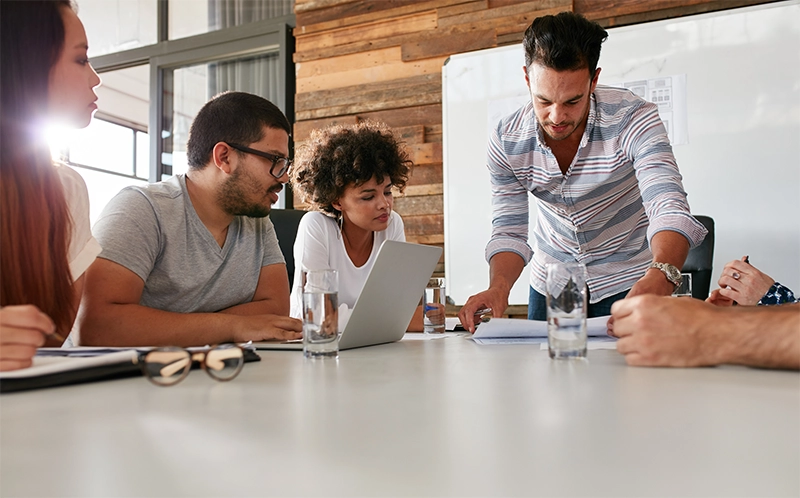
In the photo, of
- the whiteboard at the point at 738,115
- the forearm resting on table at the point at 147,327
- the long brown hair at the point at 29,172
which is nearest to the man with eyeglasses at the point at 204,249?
the forearm resting on table at the point at 147,327

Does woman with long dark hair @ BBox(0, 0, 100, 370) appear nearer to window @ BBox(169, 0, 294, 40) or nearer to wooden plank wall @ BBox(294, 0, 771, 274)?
wooden plank wall @ BBox(294, 0, 771, 274)

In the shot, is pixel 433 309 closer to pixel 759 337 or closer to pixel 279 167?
pixel 279 167

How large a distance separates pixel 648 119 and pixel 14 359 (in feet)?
5.00

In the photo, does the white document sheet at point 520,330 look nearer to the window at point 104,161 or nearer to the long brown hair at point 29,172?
the long brown hair at point 29,172

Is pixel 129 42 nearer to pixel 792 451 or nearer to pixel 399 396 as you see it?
pixel 399 396

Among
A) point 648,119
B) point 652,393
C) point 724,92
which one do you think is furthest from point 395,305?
point 724,92

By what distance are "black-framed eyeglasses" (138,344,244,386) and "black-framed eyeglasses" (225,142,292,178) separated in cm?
108

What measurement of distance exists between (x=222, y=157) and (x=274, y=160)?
5.7 inches

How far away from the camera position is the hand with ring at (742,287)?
1.45 m

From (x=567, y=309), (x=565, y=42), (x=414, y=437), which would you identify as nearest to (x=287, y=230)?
(x=565, y=42)

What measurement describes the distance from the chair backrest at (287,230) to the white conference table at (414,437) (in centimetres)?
151

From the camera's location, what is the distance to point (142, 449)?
44 cm

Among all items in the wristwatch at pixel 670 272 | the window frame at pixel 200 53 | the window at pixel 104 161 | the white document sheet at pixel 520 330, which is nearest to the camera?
the white document sheet at pixel 520 330

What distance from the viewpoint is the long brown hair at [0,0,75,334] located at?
38.9 inches
